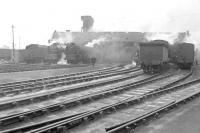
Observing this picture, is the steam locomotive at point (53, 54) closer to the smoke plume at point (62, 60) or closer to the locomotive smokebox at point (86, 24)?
the smoke plume at point (62, 60)

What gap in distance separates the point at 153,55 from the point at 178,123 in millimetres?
15457

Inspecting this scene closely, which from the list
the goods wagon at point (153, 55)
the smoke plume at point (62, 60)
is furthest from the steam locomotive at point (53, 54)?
the goods wagon at point (153, 55)

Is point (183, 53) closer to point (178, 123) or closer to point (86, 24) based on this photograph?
point (178, 123)

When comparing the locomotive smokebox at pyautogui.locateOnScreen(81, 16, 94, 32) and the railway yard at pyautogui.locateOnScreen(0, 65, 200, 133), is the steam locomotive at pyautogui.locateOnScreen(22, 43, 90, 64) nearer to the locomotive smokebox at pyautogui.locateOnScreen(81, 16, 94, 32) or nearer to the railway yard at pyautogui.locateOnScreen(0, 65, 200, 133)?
the railway yard at pyautogui.locateOnScreen(0, 65, 200, 133)

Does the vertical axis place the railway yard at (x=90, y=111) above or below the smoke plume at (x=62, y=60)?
below

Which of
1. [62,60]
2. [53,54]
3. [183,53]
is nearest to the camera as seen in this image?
[183,53]

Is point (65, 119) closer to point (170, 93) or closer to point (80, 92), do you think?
point (80, 92)

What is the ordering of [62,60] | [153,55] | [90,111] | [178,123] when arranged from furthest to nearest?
[62,60] < [153,55] < [90,111] < [178,123]

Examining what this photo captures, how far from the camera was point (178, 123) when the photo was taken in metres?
8.05

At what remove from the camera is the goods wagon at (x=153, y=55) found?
75.1ft

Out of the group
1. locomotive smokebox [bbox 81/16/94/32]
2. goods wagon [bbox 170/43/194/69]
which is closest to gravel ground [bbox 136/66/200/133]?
goods wagon [bbox 170/43/194/69]

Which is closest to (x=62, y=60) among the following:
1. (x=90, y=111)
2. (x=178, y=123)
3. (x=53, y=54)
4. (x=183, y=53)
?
(x=53, y=54)

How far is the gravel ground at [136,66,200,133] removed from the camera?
7359mm

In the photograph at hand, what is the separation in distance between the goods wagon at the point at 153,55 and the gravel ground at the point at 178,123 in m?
13.1
